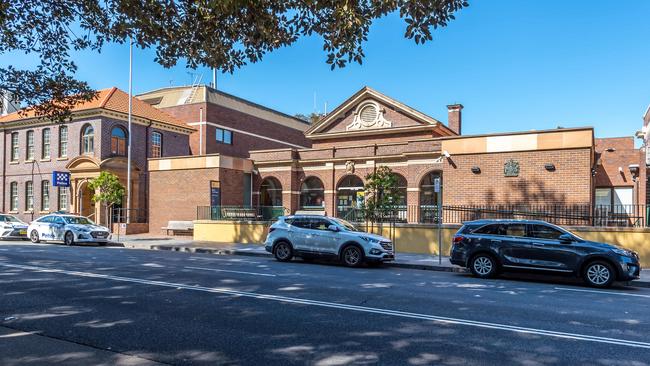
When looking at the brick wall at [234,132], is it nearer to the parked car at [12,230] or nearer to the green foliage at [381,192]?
the parked car at [12,230]

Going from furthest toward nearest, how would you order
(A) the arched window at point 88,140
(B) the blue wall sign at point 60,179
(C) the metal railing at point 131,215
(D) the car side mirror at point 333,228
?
1. (A) the arched window at point 88,140
2. (C) the metal railing at point 131,215
3. (B) the blue wall sign at point 60,179
4. (D) the car side mirror at point 333,228

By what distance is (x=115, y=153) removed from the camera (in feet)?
106

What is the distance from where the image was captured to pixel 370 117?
106 ft

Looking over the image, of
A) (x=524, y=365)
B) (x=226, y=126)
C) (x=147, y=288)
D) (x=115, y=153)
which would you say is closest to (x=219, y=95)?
(x=226, y=126)

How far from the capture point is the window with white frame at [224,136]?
132ft

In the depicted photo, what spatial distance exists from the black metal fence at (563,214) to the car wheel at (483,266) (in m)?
3.53

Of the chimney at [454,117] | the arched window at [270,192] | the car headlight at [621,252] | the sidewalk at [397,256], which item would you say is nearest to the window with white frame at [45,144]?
the sidewalk at [397,256]

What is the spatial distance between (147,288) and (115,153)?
25.5 meters

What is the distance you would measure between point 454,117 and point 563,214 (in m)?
19.6

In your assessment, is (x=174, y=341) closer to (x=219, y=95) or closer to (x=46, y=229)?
(x=46, y=229)

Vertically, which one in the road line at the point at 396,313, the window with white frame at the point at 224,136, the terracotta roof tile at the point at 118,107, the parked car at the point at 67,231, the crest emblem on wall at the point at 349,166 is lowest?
the road line at the point at 396,313

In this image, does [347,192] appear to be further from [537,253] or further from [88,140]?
[88,140]

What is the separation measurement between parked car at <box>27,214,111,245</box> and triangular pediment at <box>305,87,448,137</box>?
15.9 m

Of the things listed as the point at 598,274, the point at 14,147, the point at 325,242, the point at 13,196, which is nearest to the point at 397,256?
the point at 325,242
